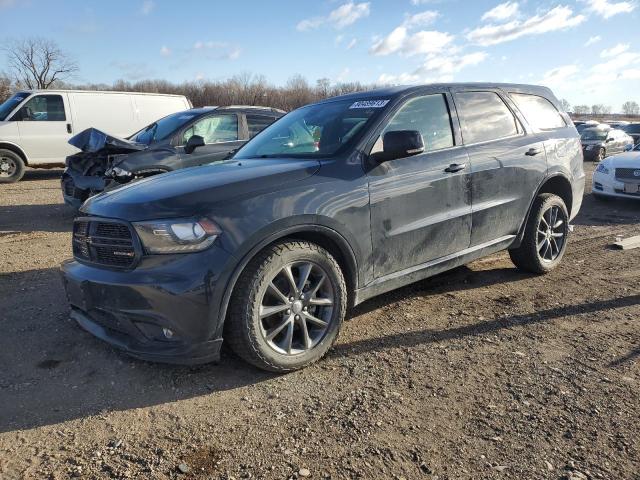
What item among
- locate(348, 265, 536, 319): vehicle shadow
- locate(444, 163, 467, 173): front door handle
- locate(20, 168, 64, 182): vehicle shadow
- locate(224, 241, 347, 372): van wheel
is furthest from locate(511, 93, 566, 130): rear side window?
locate(20, 168, 64, 182): vehicle shadow

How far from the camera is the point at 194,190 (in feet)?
9.84

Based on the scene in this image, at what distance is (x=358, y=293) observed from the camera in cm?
346

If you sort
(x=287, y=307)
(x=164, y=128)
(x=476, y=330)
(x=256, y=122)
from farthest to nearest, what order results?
(x=256, y=122) < (x=164, y=128) < (x=476, y=330) < (x=287, y=307)

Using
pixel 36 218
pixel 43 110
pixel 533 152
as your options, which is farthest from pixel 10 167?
pixel 533 152

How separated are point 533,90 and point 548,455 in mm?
3967

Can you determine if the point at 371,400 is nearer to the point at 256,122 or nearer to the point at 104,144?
the point at 104,144

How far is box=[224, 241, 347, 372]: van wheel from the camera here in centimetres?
294

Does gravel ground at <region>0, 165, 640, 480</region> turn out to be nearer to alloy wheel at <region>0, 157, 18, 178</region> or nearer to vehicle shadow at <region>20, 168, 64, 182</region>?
alloy wheel at <region>0, 157, 18, 178</region>

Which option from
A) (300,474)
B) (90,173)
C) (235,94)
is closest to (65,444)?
(300,474)

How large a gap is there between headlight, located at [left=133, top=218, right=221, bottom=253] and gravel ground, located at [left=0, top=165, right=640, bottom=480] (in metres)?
0.88

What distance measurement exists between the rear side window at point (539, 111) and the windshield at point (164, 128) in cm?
503

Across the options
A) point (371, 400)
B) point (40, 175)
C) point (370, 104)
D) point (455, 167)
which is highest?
point (370, 104)

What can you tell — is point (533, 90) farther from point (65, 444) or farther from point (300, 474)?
point (65, 444)

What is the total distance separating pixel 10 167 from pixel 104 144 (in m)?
6.85
